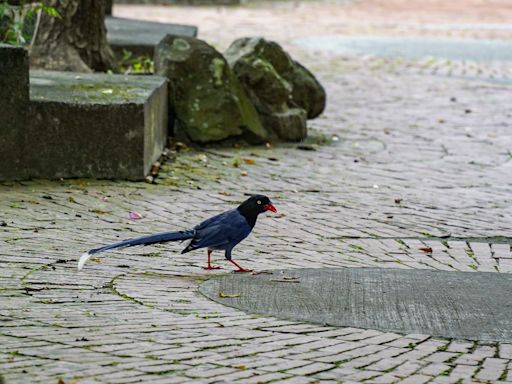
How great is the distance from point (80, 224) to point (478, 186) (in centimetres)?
339

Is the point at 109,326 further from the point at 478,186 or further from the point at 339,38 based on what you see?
the point at 339,38

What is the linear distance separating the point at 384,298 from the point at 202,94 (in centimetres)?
489

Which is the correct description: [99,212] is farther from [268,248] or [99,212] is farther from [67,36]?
[67,36]

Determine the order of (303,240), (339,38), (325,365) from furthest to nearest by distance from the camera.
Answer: (339,38), (303,240), (325,365)

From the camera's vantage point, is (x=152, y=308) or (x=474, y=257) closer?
(x=152, y=308)

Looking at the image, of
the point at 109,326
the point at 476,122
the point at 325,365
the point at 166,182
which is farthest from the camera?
the point at 476,122

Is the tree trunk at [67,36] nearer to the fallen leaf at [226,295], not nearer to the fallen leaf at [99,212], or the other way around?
the fallen leaf at [99,212]

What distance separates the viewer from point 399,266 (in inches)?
276

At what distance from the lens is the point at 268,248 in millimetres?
7406

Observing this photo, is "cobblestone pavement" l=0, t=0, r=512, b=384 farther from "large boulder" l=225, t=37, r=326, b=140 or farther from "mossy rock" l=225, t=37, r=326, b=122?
"mossy rock" l=225, t=37, r=326, b=122

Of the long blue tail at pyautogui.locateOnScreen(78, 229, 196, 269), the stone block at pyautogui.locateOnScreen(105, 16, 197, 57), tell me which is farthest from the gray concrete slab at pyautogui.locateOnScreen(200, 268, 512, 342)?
the stone block at pyautogui.locateOnScreen(105, 16, 197, 57)

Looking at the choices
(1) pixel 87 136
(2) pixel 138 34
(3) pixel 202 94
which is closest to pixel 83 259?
(1) pixel 87 136

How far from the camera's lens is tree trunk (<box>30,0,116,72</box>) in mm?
11219

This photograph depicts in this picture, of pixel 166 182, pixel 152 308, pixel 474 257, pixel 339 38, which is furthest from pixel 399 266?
pixel 339 38
